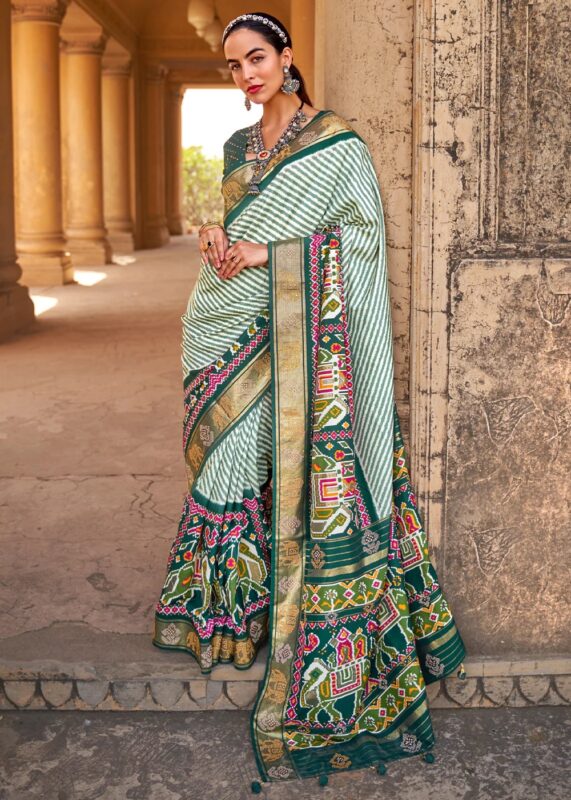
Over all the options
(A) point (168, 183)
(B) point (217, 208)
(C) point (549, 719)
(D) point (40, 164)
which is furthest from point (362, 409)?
(B) point (217, 208)

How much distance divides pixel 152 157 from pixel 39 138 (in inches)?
323

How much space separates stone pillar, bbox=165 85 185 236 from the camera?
23.3 m

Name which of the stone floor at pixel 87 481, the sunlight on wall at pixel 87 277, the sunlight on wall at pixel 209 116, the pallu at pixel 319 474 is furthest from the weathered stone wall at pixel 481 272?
the sunlight on wall at pixel 209 116

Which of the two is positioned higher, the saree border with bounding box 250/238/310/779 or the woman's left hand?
the woman's left hand

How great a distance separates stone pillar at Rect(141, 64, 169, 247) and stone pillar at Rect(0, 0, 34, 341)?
34.1 feet

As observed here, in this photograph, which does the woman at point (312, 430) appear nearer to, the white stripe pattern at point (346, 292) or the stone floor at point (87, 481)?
the white stripe pattern at point (346, 292)

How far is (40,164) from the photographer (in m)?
11.5

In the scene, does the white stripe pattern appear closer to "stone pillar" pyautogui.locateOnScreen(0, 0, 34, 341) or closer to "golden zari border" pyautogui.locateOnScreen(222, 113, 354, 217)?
"golden zari border" pyautogui.locateOnScreen(222, 113, 354, 217)

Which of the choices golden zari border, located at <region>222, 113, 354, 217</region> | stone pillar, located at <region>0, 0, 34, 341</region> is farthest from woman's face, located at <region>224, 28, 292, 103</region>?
stone pillar, located at <region>0, 0, 34, 341</region>

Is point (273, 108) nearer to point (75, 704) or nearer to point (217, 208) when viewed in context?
point (75, 704)

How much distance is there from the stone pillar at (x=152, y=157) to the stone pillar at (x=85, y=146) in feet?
13.5

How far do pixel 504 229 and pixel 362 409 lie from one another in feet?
1.82

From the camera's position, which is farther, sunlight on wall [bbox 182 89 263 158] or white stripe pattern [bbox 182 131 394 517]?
sunlight on wall [bbox 182 89 263 158]

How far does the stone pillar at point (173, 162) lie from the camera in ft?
76.3
